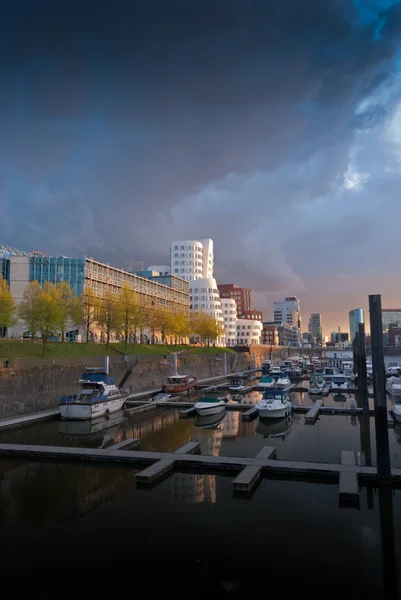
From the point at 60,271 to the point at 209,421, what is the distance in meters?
67.1

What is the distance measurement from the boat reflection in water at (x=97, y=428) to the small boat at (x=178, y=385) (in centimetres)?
1720

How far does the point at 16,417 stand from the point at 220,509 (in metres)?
27.6

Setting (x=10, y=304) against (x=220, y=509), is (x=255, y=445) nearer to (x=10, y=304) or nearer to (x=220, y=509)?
(x=220, y=509)

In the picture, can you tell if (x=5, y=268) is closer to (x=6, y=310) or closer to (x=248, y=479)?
(x=6, y=310)

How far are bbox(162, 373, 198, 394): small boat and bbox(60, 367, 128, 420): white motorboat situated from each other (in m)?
12.6

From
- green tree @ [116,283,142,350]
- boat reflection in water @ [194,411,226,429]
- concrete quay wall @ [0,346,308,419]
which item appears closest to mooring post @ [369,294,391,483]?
boat reflection in water @ [194,411,226,429]

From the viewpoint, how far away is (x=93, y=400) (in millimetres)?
42375

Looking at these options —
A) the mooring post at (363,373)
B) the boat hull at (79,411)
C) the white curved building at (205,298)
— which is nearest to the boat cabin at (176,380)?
the boat hull at (79,411)

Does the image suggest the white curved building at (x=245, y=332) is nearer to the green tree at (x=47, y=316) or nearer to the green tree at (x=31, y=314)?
the green tree at (x=31, y=314)

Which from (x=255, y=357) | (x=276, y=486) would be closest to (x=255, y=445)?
(x=276, y=486)

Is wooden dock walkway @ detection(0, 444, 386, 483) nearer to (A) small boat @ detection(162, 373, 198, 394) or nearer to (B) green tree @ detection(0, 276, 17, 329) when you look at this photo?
(B) green tree @ detection(0, 276, 17, 329)

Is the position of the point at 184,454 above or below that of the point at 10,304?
below

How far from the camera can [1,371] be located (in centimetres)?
3981

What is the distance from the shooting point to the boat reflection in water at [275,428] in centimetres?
3641
